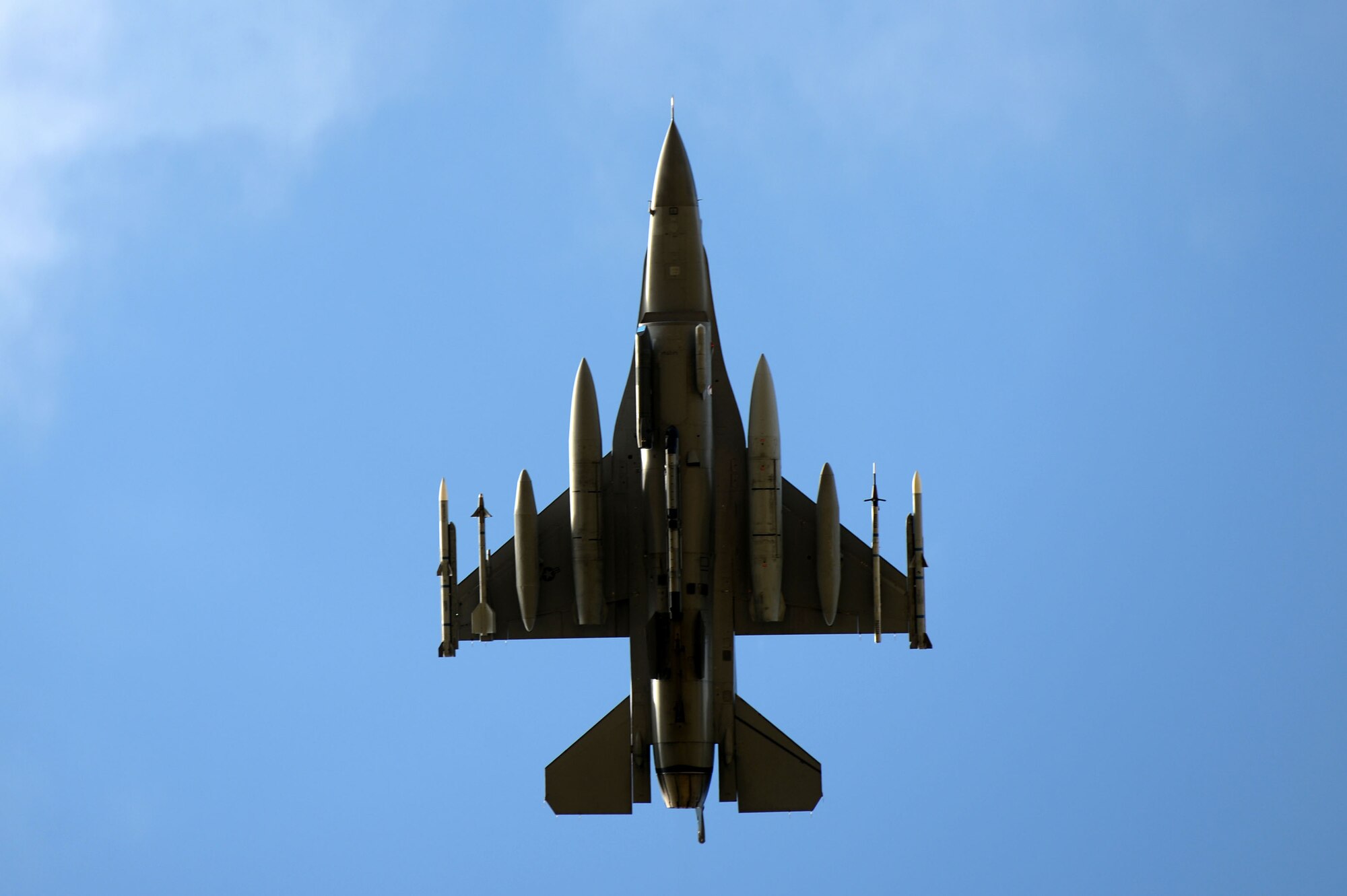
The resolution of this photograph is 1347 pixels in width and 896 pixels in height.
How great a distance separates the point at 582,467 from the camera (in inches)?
1220

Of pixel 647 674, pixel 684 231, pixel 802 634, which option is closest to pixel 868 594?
pixel 802 634

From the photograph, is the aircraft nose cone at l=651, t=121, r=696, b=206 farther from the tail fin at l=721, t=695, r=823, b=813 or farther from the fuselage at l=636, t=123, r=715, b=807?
the tail fin at l=721, t=695, r=823, b=813

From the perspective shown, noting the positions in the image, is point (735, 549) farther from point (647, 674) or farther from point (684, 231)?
point (684, 231)

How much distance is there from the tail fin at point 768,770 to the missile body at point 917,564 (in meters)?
2.66

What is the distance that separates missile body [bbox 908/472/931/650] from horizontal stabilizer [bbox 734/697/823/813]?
2654 millimetres

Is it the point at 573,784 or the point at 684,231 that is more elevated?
the point at 684,231

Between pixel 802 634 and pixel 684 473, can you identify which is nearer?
pixel 684 473

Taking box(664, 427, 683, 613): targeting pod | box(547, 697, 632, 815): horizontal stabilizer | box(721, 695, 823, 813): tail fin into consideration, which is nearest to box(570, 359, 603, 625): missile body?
box(664, 427, 683, 613): targeting pod

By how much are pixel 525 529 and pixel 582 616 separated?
155 centimetres

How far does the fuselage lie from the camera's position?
3030 cm

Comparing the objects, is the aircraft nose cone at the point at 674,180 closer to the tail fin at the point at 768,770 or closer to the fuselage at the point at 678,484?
the fuselage at the point at 678,484

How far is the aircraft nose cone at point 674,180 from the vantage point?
31406 millimetres

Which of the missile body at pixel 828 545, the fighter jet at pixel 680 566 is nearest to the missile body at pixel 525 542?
the fighter jet at pixel 680 566

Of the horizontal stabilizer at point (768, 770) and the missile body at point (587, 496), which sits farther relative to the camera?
the horizontal stabilizer at point (768, 770)
